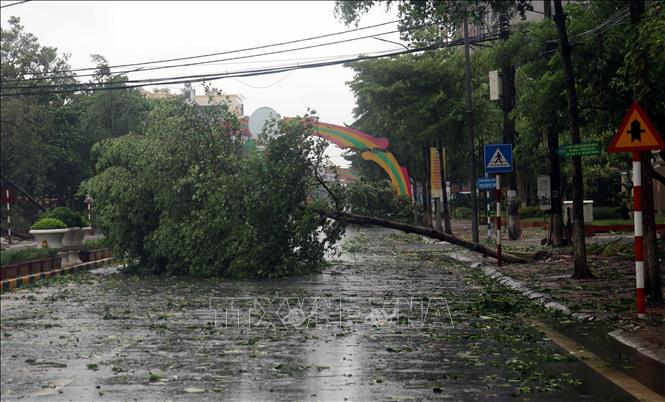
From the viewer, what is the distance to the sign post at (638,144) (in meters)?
12.4

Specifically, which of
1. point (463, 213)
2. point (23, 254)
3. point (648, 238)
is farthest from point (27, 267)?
point (463, 213)

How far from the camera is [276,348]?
980 cm

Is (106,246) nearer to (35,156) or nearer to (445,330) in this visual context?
(445,330)

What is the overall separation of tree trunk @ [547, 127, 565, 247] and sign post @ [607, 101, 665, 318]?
14709 millimetres

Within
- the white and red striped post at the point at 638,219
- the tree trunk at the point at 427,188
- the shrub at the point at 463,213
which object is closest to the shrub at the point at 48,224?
the white and red striped post at the point at 638,219

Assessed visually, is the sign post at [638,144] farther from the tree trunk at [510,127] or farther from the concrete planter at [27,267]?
the tree trunk at [510,127]

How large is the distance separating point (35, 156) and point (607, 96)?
50.9 feet

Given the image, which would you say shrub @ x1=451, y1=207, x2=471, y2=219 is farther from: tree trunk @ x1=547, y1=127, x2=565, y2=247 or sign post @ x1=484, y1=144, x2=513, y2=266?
sign post @ x1=484, y1=144, x2=513, y2=266

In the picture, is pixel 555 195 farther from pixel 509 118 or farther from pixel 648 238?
pixel 648 238

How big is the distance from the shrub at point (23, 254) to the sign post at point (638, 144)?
9.14 meters

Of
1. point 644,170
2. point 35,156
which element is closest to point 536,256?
point 644,170

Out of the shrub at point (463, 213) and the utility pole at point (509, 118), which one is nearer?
the utility pole at point (509, 118)

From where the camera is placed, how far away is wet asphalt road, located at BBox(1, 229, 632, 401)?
5832 millimetres

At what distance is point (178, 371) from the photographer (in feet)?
27.1
